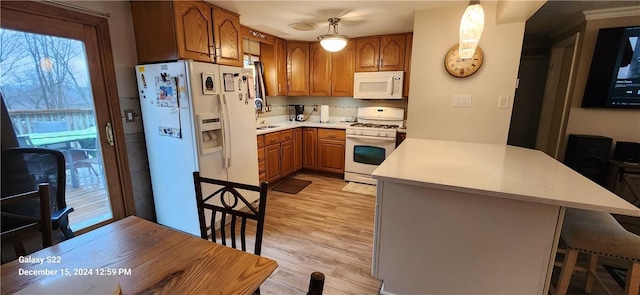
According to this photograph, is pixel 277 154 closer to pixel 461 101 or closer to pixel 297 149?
pixel 297 149

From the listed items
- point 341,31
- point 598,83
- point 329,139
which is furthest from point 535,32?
point 329,139

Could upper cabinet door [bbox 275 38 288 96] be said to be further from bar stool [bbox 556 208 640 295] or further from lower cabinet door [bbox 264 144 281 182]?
bar stool [bbox 556 208 640 295]

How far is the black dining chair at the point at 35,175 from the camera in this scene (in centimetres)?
161

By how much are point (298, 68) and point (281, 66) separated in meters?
0.28

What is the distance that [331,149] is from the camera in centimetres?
407

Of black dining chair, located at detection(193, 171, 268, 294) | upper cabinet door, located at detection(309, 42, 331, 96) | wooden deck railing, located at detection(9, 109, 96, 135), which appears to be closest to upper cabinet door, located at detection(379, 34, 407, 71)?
upper cabinet door, located at detection(309, 42, 331, 96)

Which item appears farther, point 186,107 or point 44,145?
point 186,107

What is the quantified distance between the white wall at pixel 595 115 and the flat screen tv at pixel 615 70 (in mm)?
71

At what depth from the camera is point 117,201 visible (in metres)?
2.40

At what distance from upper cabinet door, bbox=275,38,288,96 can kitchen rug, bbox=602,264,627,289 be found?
4028 millimetres

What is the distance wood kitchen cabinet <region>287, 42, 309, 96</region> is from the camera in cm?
414

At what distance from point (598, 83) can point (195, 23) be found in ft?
13.3

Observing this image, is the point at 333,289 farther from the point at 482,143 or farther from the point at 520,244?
the point at 482,143

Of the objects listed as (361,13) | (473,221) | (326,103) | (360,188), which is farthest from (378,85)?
(473,221)
